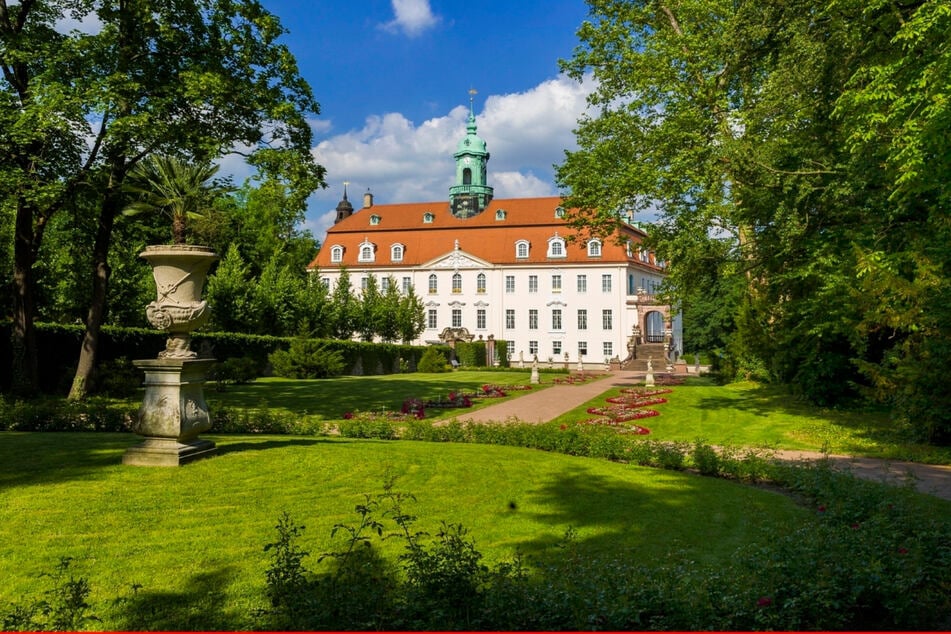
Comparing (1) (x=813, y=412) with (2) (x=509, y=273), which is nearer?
(1) (x=813, y=412)

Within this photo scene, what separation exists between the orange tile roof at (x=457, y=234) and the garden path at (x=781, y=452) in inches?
1013

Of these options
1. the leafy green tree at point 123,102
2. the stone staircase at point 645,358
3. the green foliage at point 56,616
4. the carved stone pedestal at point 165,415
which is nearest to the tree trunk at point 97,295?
the leafy green tree at point 123,102

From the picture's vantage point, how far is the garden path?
8.98 metres

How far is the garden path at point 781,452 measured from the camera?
8.98m

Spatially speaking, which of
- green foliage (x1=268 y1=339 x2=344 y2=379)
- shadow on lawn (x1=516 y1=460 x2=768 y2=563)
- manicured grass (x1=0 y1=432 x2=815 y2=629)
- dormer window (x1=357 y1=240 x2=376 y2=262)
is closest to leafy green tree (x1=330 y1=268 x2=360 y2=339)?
green foliage (x1=268 y1=339 x2=344 y2=379)

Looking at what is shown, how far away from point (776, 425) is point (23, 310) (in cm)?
1841

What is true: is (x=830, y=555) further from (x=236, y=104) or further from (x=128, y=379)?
(x=128, y=379)

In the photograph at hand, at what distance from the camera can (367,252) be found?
2356 inches

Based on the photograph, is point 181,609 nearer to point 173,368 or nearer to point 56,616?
point 56,616

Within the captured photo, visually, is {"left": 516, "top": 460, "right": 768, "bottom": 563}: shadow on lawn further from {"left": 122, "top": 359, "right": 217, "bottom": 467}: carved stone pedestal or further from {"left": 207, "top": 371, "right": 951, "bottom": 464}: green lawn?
{"left": 122, "top": 359, "right": 217, "bottom": 467}: carved stone pedestal

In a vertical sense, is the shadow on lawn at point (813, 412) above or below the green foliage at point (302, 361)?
below

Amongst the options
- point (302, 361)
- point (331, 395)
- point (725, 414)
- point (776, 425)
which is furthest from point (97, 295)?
point (776, 425)

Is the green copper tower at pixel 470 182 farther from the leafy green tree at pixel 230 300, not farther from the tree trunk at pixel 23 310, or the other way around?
the tree trunk at pixel 23 310

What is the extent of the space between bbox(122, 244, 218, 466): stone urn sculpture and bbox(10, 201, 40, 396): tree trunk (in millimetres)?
9804
